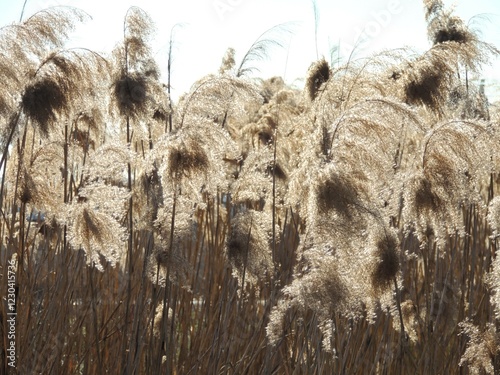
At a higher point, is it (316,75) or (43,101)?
(316,75)

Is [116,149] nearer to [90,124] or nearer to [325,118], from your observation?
[325,118]

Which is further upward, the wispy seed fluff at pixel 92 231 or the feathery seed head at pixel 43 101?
the feathery seed head at pixel 43 101

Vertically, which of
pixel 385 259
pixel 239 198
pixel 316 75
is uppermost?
pixel 316 75

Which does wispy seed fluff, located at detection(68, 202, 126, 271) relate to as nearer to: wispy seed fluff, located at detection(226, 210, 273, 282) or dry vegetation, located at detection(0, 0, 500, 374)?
dry vegetation, located at detection(0, 0, 500, 374)

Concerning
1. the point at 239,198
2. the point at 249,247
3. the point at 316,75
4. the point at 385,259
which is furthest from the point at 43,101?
the point at 316,75

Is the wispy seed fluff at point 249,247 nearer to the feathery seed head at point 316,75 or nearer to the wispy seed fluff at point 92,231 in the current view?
the wispy seed fluff at point 92,231

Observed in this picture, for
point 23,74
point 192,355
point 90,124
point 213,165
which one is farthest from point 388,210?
point 90,124

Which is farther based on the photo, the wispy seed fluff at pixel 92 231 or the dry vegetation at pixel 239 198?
the wispy seed fluff at pixel 92 231

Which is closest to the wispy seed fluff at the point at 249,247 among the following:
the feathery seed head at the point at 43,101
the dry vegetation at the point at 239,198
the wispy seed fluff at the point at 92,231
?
the dry vegetation at the point at 239,198

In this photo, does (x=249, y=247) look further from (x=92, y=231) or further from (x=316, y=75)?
(x=316, y=75)

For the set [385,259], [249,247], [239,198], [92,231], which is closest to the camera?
[385,259]

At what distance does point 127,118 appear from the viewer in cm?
328

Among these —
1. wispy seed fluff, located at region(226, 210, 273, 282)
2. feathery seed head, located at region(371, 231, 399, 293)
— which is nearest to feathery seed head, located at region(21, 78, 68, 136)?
wispy seed fluff, located at region(226, 210, 273, 282)

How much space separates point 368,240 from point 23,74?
147 cm
